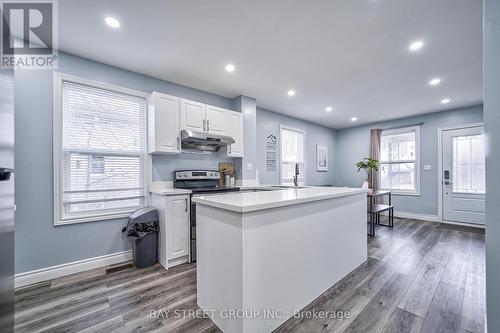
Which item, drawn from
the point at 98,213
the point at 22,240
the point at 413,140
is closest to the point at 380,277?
the point at 98,213

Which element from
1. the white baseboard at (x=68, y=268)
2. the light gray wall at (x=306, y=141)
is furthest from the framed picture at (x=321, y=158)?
the white baseboard at (x=68, y=268)

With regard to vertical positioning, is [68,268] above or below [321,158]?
below

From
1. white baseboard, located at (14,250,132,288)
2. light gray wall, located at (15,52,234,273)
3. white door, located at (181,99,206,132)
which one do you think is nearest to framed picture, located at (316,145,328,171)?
white door, located at (181,99,206,132)

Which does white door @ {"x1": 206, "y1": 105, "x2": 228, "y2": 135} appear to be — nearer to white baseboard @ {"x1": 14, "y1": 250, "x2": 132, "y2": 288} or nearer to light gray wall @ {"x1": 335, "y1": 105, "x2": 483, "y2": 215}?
white baseboard @ {"x1": 14, "y1": 250, "x2": 132, "y2": 288}

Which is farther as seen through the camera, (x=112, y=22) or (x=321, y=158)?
(x=321, y=158)

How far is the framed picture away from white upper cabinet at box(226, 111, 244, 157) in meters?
3.05

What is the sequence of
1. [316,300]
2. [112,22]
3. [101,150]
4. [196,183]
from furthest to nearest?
[196,183] → [101,150] → [112,22] → [316,300]

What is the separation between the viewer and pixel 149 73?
2.96 meters

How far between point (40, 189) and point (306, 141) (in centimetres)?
524

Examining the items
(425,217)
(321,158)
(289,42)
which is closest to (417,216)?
(425,217)

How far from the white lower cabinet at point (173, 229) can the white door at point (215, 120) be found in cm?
126

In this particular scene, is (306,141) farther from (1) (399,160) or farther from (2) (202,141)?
(2) (202,141)

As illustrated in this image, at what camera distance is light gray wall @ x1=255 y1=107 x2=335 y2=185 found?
14.7 ft

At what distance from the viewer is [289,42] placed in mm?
2277
